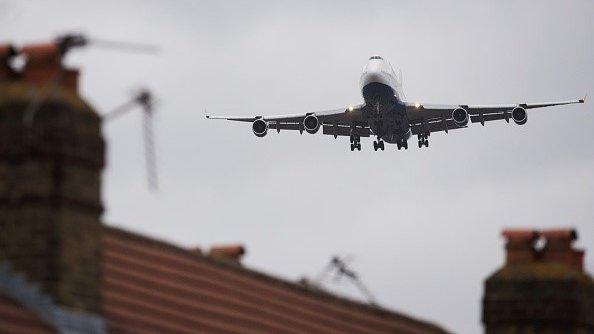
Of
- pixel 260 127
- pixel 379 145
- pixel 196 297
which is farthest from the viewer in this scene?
pixel 379 145

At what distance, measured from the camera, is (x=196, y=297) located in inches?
958

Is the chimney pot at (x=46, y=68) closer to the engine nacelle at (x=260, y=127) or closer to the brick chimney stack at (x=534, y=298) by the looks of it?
the brick chimney stack at (x=534, y=298)

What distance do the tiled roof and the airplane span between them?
4615 centimetres

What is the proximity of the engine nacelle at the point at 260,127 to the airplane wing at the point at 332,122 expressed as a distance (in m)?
0.28

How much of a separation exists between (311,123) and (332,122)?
80.5 inches

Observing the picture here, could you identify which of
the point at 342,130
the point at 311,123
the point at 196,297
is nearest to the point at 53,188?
the point at 196,297

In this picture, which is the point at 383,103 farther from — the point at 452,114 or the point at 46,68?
the point at 46,68

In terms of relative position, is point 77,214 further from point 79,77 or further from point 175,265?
point 175,265

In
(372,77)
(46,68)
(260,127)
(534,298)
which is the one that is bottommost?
(534,298)

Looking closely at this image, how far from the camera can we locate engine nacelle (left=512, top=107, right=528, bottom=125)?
75062 millimetres

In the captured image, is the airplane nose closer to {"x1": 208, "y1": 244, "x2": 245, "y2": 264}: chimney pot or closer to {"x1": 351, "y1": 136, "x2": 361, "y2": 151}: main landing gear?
{"x1": 351, "y1": 136, "x2": 361, "y2": 151}: main landing gear

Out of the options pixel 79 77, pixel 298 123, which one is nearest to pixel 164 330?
pixel 79 77

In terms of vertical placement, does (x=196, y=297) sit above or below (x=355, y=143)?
below

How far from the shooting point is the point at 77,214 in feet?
69.4
